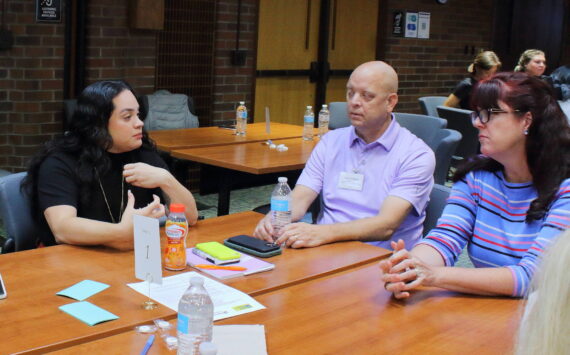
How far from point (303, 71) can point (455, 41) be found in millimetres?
2602

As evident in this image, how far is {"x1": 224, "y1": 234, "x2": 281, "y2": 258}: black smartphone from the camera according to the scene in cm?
258

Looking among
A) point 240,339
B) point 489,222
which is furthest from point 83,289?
point 489,222

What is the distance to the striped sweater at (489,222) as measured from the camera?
2.51m

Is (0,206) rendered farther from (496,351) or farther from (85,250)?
(496,351)

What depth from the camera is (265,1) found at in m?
7.33

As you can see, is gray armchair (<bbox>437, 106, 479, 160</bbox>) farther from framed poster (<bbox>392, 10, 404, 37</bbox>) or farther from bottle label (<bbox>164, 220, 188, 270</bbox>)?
bottle label (<bbox>164, 220, 188, 270</bbox>)

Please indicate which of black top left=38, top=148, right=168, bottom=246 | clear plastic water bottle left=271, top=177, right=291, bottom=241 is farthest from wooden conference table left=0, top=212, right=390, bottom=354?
black top left=38, top=148, right=168, bottom=246

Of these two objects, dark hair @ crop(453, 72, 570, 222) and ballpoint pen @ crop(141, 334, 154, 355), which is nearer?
ballpoint pen @ crop(141, 334, 154, 355)

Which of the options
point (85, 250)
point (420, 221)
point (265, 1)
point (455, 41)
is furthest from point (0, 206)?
point (455, 41)

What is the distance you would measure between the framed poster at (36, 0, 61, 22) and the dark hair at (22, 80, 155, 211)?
2.97 m

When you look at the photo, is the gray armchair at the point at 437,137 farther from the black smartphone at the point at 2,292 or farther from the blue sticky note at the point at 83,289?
the black smartphone at the point at 2,292

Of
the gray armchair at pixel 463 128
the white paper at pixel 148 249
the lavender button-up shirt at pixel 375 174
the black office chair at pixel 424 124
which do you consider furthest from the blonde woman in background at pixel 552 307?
the gray armchair at pixel 463 128

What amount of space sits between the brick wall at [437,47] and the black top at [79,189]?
238 inches

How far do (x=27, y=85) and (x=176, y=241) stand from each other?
12.3 ft
